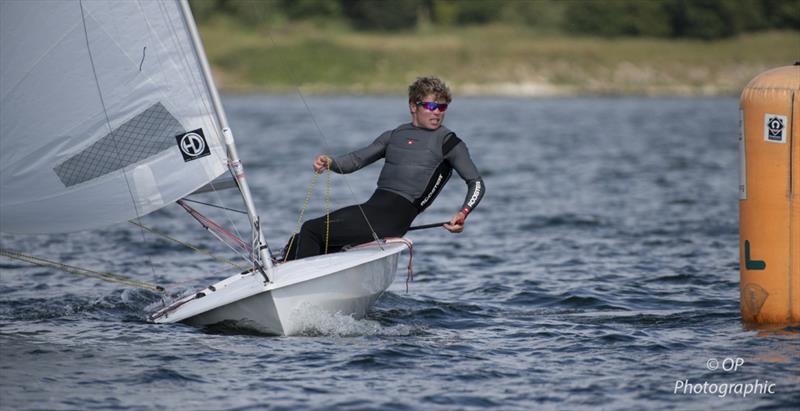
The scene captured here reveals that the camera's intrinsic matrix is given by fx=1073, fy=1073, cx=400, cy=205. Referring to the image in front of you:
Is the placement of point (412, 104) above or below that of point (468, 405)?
above

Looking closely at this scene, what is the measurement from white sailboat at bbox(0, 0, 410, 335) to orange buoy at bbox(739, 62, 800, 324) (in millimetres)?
3269

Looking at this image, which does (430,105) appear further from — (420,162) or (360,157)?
(360,157)

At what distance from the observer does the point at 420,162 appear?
9.88 metres

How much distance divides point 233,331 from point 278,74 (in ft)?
262

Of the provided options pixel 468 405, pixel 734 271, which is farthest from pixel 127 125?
pixel 734 271

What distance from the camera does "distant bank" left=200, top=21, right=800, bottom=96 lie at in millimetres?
87250

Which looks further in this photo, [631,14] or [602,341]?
[631,14]

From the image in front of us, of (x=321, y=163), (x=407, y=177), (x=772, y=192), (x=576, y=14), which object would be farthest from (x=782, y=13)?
(x=321, y=163)

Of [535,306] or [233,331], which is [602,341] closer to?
[535,306]

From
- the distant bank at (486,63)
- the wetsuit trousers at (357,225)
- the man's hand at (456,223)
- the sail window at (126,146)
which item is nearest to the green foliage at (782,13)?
the distant bank at (486,63)

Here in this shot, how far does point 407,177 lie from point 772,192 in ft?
10.5

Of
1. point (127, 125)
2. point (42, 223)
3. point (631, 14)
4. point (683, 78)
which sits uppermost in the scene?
point (631, 14)

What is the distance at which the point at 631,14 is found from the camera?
9944cm

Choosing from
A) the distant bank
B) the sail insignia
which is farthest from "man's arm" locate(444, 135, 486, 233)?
the distant bank
